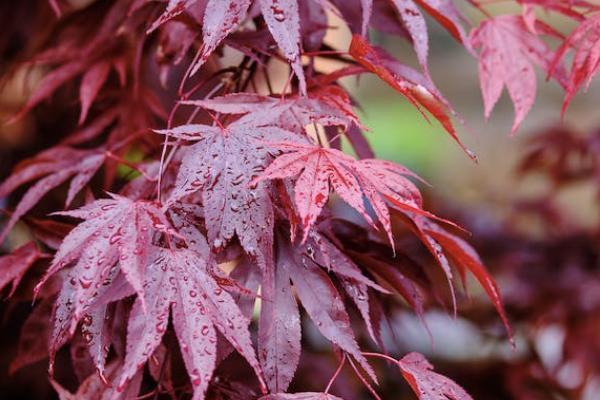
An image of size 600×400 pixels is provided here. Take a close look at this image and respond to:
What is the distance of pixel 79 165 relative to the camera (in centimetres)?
91

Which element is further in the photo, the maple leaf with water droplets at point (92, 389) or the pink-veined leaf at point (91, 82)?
the pink-veined leaf at point (91, 82)

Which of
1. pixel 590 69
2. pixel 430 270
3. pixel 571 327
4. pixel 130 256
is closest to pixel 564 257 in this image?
pixel 571 327

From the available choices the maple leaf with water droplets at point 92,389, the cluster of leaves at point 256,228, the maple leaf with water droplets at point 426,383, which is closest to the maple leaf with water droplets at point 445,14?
the cluster of leaves at point 256,228

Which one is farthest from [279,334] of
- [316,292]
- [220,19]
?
[220,19]

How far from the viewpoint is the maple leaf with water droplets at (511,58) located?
0.86 metres

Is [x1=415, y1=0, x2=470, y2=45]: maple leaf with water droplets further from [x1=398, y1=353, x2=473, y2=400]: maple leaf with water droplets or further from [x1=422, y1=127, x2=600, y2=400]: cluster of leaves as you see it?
[x1=422, y1=127, x2=600, y2=400]: cluster of leaves

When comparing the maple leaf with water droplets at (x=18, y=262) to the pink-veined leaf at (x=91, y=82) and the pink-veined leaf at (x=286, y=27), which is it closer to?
the pink-veined leaf at (x=91, y=82)

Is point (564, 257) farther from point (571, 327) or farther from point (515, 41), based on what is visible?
point (515, 41)

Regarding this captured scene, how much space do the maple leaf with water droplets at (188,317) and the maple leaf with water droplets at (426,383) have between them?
0.15 m

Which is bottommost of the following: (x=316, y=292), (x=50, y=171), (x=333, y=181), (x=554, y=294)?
(x=554, y=294)

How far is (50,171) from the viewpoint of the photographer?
0.94 m

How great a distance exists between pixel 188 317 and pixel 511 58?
1.67 ft

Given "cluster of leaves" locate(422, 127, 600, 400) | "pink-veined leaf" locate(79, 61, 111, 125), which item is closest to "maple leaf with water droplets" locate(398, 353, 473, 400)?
"pink-veined leaf" locate(79, 61, 111, 125)

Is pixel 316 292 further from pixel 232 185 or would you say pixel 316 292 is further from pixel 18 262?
pixel 18 262
